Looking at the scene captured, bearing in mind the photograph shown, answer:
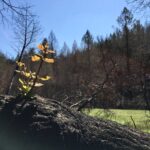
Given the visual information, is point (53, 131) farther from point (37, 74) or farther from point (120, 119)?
point (120, 119)

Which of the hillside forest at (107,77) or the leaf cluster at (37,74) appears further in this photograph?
the hillside forest at (107,77)

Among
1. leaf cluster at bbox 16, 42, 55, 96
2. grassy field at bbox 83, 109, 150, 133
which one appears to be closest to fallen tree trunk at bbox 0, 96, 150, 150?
leaf cluster at bbox 16, 42, 55, 96

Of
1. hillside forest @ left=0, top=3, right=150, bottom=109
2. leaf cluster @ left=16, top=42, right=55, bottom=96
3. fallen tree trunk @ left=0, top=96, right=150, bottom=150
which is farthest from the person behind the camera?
hillside forest @ left=0, top=3, right=150, bottom=109

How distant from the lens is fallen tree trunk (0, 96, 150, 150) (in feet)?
21.8

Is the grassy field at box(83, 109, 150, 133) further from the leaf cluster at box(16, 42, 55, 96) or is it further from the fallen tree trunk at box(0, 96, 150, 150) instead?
the fallen tree trunk at box(0, 96, 150, 150)

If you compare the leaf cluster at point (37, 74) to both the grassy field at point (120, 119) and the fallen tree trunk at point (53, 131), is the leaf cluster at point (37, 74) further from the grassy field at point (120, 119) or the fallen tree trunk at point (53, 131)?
the grassy field at point (120, 119)

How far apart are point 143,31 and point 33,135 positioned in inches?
2781

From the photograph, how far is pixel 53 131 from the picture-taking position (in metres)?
6.73

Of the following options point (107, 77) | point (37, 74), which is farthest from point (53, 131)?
point (107, 77)

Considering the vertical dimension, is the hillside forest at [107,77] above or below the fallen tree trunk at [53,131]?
above

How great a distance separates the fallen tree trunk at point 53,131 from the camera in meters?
6.64

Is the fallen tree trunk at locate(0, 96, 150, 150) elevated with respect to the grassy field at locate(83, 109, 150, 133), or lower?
lower

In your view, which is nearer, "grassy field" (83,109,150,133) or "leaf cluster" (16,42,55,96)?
"leaf cluster" (16,42,55,96)

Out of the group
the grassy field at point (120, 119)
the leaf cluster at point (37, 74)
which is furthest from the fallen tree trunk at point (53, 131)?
the grassy field at point (120, 119)
